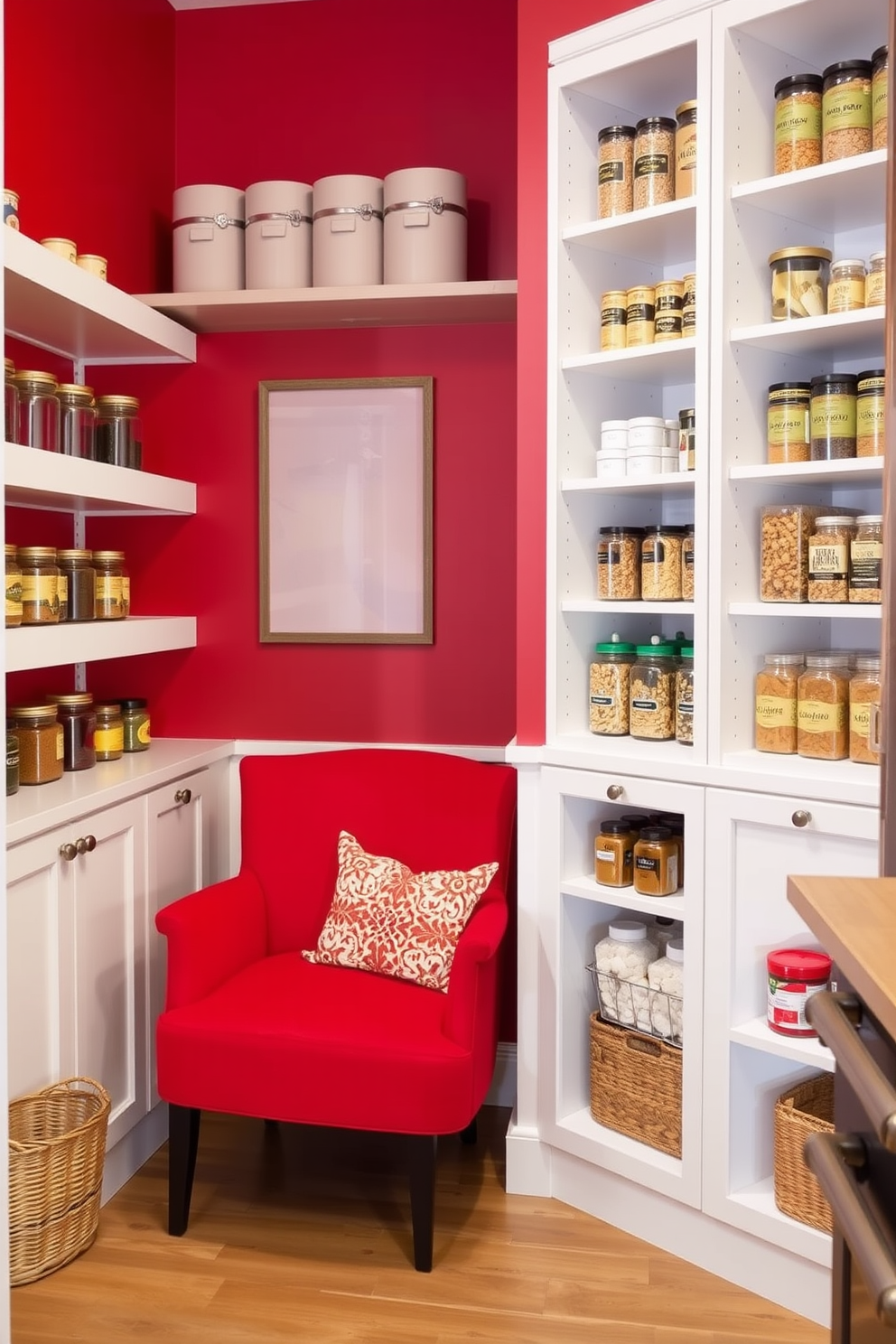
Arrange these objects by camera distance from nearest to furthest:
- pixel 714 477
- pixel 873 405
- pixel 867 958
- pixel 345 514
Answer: pixel 867 958 → pixel 873 405 → pixel 714 477 → pixel 345 514

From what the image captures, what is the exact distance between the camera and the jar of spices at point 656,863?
2537mm

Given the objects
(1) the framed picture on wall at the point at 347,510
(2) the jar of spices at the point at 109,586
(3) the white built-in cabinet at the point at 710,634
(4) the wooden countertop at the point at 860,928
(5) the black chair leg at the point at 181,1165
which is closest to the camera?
(4) the wooden countertop at the point at 860,928

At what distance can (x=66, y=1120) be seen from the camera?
97.4 inches

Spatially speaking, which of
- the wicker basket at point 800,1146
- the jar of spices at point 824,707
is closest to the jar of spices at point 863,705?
the jar of spices at point 824,707

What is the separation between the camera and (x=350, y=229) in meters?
3.03

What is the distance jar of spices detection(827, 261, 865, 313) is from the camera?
7.41 feet

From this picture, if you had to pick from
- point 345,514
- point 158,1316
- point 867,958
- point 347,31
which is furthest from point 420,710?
point 867,958

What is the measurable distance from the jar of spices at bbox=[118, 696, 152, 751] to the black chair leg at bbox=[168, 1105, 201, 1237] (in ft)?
3.04

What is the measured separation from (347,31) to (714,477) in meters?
1.80

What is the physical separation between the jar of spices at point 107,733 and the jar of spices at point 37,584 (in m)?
0.44

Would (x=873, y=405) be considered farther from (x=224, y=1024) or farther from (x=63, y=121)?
(x=63, y=121)

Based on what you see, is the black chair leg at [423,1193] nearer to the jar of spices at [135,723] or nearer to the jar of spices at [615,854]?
the jar of spices at [615,854]

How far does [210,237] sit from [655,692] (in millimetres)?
1646

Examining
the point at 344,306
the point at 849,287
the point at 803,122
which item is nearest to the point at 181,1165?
the point at 344,306
